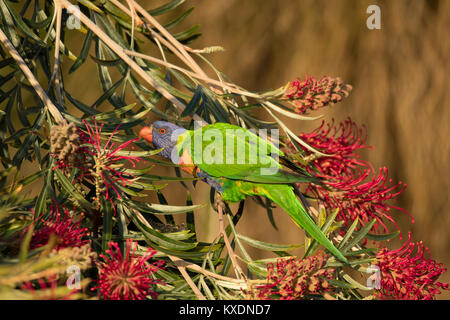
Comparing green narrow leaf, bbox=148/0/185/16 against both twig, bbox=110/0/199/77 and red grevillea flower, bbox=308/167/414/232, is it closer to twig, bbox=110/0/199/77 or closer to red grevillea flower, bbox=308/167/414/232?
twig, bbox=110/0/199/77

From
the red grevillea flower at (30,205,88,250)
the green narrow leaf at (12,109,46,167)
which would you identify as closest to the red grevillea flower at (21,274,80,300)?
the red grevillea flower at (30,205,88,250)

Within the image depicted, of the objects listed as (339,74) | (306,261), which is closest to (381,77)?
(339,74)

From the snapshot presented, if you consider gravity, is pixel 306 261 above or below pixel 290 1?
below

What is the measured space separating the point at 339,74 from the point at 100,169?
1049 mm

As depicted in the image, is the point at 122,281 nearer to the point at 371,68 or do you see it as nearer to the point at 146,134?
the point at 146,134

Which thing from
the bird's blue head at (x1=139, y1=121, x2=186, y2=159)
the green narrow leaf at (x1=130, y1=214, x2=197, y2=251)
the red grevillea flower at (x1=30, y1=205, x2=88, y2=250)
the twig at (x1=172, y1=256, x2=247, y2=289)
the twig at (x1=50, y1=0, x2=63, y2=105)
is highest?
the twig at (x1=50, y1=0, x2=63, y2=105)

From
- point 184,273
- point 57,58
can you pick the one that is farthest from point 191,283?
point 57,58

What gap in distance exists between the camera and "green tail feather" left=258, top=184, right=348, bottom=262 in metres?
0.59

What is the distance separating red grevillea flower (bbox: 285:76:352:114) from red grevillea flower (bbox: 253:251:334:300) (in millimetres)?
296

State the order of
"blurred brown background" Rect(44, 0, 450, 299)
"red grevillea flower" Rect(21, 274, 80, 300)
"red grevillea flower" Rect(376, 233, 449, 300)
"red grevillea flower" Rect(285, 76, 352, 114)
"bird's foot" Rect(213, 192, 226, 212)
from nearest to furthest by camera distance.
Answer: "red grevillea flower" Rect(21, 274, 80, 300), "red grevillea flower" Rect(376, 233, 449, 300), "red grevillea flower" Rect(285, 76, 352, 114), "bird's foot" Rect(213, 192, 226, 212), "blurred brown background" Rect(44, 0, 450, 299)

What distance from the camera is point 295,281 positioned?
0.49m

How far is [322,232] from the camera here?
598mm

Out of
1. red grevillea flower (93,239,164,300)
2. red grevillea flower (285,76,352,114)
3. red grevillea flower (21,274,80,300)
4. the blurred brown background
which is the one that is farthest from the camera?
the blurred brown background
